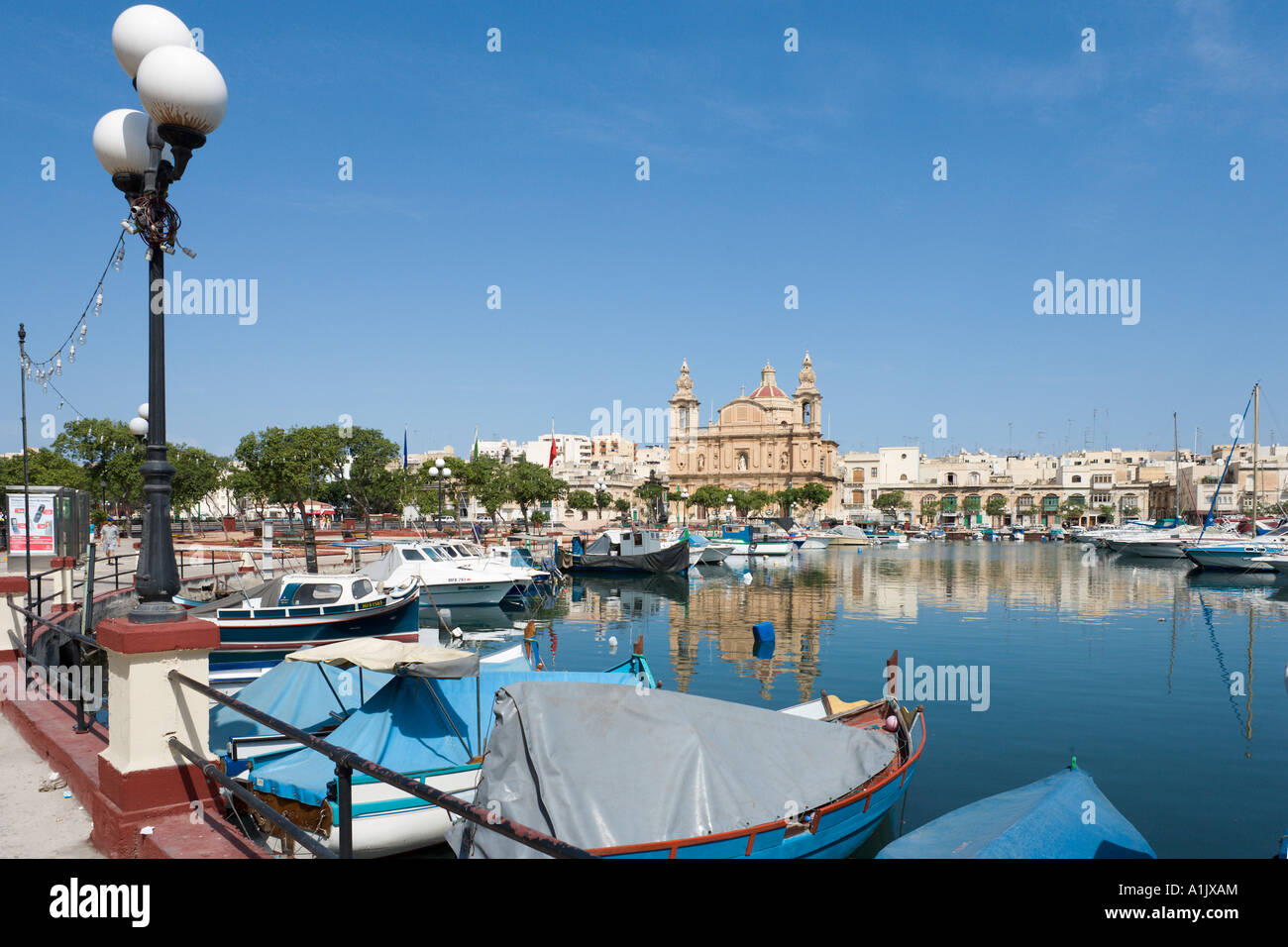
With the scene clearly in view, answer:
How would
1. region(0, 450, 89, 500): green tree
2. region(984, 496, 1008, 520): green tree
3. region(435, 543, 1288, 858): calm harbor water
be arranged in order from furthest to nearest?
region(984, 496, 1008, 520): green tree, region(0, 450, 89, 500): green tree, region(435, 543, 1288, 858): calm harbor water

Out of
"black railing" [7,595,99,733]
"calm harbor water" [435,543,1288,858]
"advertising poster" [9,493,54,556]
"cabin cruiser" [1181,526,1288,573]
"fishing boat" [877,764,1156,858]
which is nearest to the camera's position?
"black railing" [7,595,99,733]

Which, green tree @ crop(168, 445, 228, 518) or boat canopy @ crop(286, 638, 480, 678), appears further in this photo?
green tree @ crop(168, 445, 228, 518)

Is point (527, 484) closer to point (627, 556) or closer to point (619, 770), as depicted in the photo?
point (627, 556)

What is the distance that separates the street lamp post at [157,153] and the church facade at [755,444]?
380ft

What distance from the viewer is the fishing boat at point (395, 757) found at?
375 inches

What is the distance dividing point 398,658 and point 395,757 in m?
1.18

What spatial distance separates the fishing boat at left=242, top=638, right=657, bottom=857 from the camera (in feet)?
31.3

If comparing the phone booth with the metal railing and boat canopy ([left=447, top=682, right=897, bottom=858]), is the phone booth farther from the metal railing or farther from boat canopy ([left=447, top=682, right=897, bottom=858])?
the metal railing

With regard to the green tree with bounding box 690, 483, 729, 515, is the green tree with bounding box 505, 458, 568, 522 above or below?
above

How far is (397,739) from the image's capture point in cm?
995

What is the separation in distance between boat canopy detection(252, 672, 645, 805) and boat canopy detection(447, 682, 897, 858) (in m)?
1.83

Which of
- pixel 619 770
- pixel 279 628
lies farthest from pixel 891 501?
pixel 619 770

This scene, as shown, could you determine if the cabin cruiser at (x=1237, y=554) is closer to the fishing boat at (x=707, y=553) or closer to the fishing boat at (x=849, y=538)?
the fishing boat at (x=707, y=553)
